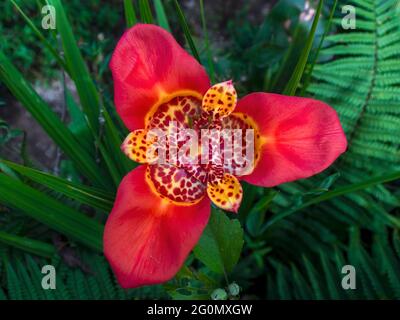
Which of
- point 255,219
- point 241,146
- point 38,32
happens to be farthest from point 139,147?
point 255,219

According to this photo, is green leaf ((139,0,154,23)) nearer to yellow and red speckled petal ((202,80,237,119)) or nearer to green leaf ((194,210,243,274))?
yellow and red speckled petal ((202,80,237,119))

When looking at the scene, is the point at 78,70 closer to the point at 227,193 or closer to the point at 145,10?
the point at 145,10

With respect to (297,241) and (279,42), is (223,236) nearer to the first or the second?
(297,241)

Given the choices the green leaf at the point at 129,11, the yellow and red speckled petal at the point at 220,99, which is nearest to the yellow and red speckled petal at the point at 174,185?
the yellow and red speckled petal at the point at 220,99

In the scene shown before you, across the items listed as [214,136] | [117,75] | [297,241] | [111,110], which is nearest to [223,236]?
[214,136]

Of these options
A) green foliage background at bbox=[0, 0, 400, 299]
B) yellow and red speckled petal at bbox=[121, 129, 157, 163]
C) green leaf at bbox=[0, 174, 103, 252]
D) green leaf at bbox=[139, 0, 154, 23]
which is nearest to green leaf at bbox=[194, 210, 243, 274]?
green foliage background at bbox=[0, 0, 400, 299]

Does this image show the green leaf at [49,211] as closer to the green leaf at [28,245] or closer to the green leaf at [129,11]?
the green leaf at [28,245]
